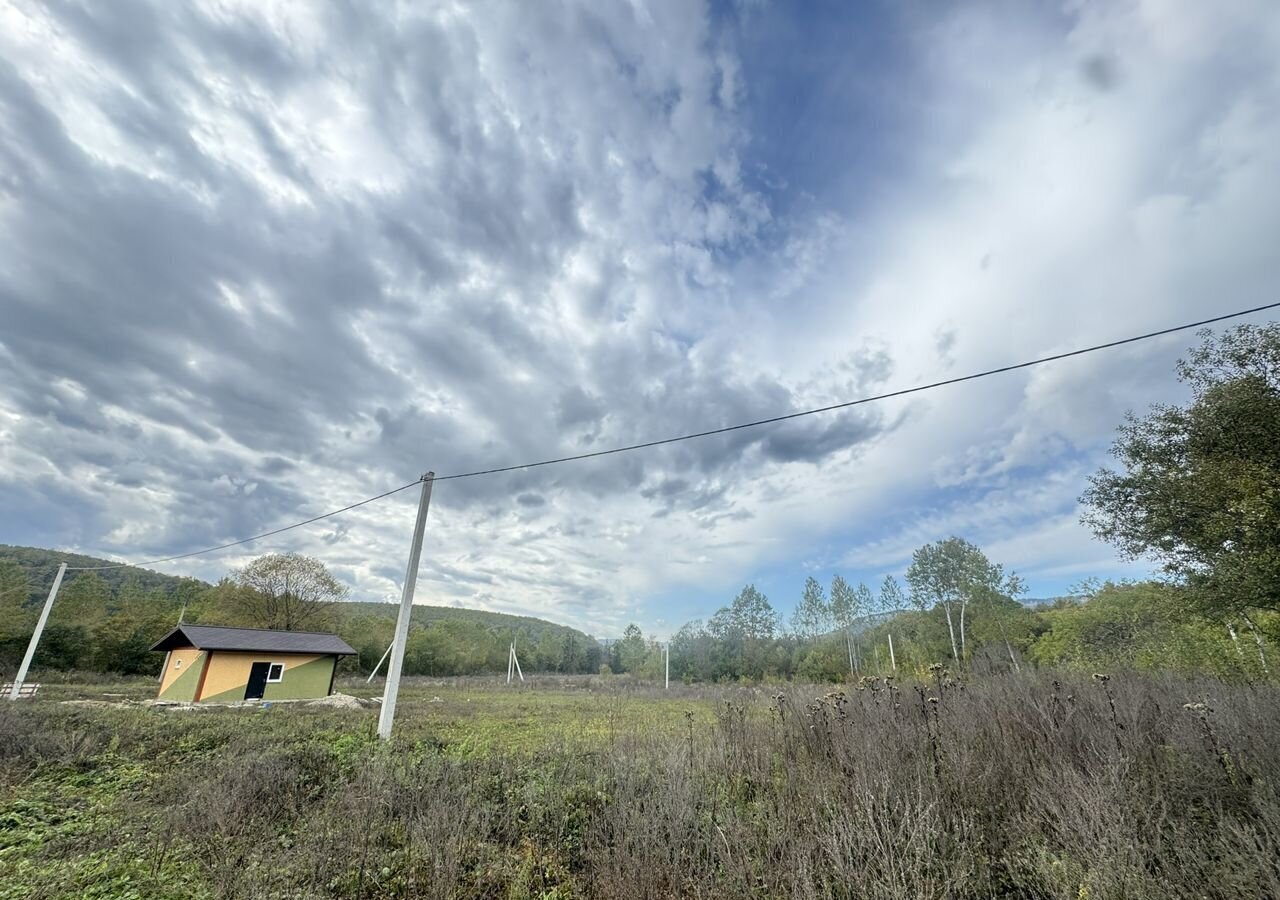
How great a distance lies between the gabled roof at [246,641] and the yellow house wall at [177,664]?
280 mm

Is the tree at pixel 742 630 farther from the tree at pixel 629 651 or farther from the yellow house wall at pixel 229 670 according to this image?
the yellow house wall at pixel 229 670

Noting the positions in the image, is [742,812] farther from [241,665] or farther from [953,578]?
[953,578]

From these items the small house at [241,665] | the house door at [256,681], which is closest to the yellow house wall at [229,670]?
the small house at [241,665]

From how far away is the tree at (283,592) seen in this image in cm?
3434

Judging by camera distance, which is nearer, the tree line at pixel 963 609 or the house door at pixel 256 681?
the tree line at pixel 963 609

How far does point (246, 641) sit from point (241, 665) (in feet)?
4.32

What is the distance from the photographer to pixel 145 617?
32.3 m

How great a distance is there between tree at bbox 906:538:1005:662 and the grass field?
29.4m

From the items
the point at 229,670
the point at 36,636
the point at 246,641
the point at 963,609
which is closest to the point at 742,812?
the point at 229,670

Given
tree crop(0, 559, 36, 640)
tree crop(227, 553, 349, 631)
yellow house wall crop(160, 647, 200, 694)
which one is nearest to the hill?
tree crop(0, 559, 36, 640)

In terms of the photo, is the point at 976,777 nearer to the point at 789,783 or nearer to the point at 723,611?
the point at 789,783

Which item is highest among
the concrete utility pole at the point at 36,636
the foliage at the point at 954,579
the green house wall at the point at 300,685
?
the foliage at the point at 954,579

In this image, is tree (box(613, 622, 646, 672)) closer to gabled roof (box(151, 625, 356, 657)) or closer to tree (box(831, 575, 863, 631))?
tree (box(831, 575, 863, 631))

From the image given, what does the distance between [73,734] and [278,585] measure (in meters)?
30.1
